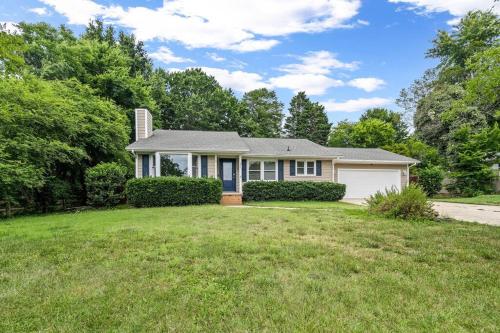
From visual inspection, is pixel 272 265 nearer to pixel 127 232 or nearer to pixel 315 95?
pixel 127 232

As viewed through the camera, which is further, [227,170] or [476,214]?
[227,170]

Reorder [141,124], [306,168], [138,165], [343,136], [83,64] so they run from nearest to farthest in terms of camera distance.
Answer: [138,165] → [141,124] → [306,168] → [83,64] → [343,136]

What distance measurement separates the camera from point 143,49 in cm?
2748

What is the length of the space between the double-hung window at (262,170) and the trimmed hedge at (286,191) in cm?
135

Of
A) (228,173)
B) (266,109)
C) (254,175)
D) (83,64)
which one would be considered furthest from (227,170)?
(266,109)

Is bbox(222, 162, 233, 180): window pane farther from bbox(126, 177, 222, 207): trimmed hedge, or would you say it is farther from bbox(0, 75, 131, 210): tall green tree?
bbox(0, 75, 131, 210): tall green tree

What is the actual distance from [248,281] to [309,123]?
36.5 m

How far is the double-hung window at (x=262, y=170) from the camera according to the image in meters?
16.8

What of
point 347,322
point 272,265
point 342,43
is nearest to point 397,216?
point 272,265

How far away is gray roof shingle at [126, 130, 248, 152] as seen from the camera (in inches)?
567

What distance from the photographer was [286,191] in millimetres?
15438

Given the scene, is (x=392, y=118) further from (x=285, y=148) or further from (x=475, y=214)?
(x=475, y=214)

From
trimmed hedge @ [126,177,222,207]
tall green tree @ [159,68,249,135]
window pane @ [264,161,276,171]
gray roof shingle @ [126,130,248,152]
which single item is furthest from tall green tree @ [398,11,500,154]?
tall green tree @ [159,68,249,135]

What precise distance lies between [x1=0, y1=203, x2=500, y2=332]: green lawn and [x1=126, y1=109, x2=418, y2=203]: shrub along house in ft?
27.4
